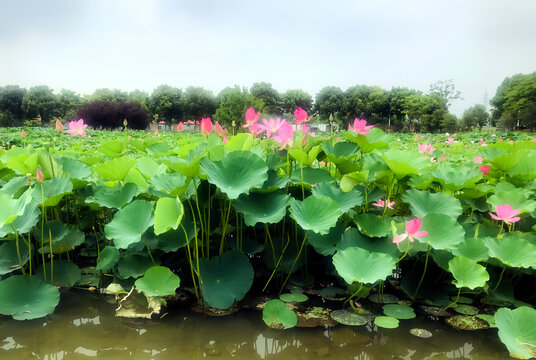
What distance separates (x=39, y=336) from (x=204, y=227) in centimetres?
75

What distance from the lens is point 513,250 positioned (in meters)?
1.41

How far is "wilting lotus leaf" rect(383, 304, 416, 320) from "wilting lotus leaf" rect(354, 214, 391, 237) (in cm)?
33

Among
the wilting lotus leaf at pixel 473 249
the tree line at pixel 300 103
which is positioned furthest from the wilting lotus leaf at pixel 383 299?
the tree line at pixel 300 103

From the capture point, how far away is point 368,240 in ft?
5.15

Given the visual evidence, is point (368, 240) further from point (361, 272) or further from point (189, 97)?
point (189, 97)

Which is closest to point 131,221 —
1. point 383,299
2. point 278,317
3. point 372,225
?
point 278,317

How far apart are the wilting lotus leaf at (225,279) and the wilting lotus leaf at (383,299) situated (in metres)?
0.59

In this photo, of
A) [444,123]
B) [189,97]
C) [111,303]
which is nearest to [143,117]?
[189,97]

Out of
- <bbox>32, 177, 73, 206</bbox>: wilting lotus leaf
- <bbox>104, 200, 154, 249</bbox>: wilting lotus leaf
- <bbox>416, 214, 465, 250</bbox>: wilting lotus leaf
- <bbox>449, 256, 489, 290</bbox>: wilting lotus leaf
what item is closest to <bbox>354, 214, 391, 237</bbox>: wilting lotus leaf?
<bbox>416, 214, 465, 250</bbox>: wilting lotus leaf

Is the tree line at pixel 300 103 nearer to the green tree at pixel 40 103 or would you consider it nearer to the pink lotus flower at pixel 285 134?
the green tree at pixel 40 103

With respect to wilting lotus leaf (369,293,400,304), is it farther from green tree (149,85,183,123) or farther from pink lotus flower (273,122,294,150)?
green tree (149,85,183,123)

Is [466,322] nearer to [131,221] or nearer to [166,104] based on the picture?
[131,221]

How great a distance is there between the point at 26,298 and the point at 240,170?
1.03 metres

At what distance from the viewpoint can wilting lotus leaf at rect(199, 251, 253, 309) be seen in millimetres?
1467
